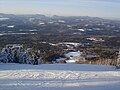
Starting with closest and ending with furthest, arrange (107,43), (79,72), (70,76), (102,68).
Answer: (70,76)
(79,72)
(102,68)
(107,43)

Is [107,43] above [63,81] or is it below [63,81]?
below

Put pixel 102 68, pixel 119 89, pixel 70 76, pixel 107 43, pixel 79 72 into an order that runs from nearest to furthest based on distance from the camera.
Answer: pixel 119 89 → pixel 70 76 → pixel 79 72 → pixel 102 68 → pixel 107 43

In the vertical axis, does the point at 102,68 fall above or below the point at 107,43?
above

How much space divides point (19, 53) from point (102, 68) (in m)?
4.00

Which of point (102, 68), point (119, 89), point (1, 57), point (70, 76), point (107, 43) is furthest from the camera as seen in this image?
point (107, 43)

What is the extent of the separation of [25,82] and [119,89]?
2.28 meters

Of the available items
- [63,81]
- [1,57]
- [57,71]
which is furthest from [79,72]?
[1,57]

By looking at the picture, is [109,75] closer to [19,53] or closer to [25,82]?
[25,82]

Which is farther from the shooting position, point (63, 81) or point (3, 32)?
point (3, 32)

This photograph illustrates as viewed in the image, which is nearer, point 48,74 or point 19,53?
point 48,74

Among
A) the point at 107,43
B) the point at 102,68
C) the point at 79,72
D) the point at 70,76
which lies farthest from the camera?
the point at 107,43

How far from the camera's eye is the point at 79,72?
8469 millimetres

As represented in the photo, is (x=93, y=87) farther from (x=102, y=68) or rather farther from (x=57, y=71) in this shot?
(x=102, y=68)

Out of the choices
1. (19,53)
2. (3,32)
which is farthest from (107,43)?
(19,53)
